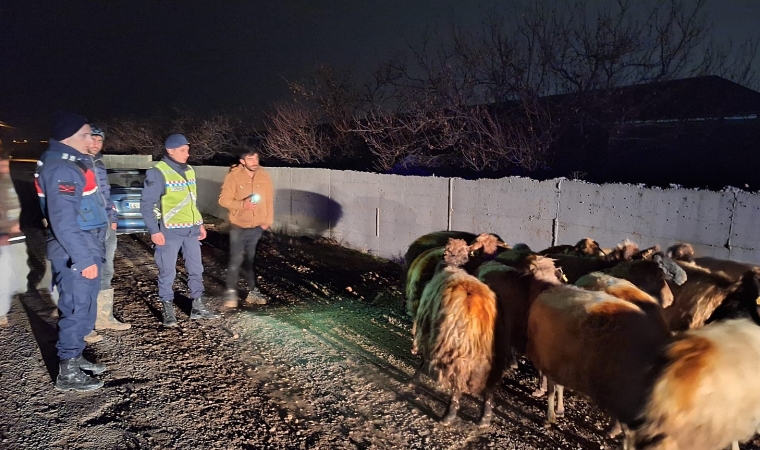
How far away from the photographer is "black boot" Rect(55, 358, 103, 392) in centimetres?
414

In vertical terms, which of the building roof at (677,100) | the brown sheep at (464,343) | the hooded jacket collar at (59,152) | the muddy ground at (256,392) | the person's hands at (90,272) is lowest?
the muddy ground at (256,392)

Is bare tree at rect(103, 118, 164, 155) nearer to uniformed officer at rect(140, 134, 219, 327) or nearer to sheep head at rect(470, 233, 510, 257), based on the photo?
uniformed officer at rect(140, 134, 219, 327)

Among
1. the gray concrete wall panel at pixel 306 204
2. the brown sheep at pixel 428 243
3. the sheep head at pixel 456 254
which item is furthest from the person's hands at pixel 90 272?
the gray concrete wall panel at pixel 306 204

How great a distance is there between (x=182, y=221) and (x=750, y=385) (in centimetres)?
548

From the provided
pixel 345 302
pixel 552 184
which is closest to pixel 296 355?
pixel 345 302

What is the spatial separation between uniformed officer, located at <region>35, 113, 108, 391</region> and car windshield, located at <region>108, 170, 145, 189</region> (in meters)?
7.75

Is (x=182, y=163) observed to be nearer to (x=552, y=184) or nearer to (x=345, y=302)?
(x=345, y=302)

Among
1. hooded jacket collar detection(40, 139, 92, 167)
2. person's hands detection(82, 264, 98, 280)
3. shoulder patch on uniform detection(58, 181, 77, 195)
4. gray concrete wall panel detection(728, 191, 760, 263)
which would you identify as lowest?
A: person's hands detection(82, 264, 98, 280)

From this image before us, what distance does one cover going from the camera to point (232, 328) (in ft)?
19.0

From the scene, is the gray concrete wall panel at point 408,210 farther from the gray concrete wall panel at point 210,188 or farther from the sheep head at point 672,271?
the gray concrete wall panel at point 210,188

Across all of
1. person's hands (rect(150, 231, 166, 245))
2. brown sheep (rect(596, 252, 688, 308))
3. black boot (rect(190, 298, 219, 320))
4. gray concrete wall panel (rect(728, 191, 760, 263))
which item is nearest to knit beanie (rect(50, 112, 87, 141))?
person's hands (rect(150, 231, 166, 245))

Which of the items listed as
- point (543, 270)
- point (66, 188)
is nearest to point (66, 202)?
point (66, 188)

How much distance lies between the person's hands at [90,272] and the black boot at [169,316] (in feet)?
5.66

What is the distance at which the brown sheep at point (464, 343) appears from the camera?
3654mm
